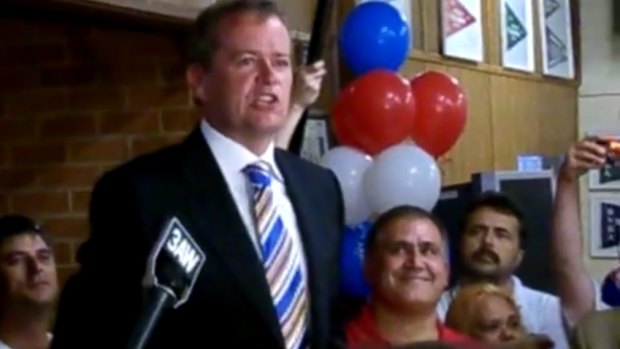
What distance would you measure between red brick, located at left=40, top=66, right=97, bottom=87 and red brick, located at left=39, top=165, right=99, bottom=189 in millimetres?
229

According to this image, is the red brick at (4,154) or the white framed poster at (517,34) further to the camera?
the white framed poster at (517,34)

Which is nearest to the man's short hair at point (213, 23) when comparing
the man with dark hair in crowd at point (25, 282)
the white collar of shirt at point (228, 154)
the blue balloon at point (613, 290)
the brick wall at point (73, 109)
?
the white collar of shirt at point (228, 154)

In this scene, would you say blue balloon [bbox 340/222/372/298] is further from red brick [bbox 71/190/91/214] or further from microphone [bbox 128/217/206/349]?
microphone [bbox 128/217/206/349]

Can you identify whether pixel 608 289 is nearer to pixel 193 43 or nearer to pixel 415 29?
pixel 415 29

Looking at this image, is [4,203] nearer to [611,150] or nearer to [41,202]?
[41,202]

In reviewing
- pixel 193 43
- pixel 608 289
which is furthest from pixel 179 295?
pixel 608 289

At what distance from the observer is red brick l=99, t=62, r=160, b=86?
3410 mm

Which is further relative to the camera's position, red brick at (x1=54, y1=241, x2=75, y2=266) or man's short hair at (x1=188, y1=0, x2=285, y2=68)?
red brick at (x1=54, y1=241, x2=75, y2=266)

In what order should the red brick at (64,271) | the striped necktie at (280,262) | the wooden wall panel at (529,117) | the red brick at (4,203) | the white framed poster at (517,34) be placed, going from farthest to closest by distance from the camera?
the white framed poster at (517,34) < the wooden wall panel at (529,117) < the red brick at (4,203) < the red brick at (64,271) < the striped necktie at (280,262)

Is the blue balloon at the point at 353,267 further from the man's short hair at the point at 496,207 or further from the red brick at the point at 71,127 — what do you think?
the red brick at the point at 71,127

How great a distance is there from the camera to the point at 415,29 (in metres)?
4.45

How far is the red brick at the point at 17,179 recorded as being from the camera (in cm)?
354

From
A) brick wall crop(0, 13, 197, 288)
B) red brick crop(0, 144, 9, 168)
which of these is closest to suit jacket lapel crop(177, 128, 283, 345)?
brick wall crop(0, 13, 197, 288)

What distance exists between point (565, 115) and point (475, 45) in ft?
4.28
